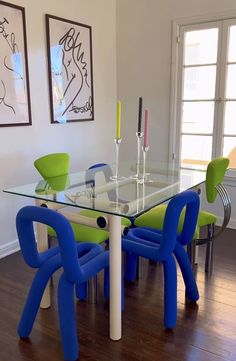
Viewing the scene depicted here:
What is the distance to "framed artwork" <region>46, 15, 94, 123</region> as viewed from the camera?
10.2 ft

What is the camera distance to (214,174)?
90.0 inches

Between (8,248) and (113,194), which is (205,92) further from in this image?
(8,248)

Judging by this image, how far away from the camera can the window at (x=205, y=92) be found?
3.29 m

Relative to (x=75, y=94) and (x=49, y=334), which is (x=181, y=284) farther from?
(x=75, y=94)

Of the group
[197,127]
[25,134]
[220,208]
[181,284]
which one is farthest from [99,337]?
[197,127]

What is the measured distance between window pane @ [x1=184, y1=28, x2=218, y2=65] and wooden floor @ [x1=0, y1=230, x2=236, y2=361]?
215 cm

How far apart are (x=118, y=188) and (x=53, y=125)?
1374 mm

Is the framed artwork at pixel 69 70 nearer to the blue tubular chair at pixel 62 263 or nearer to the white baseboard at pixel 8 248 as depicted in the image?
the white baseboard at pixel 8 248

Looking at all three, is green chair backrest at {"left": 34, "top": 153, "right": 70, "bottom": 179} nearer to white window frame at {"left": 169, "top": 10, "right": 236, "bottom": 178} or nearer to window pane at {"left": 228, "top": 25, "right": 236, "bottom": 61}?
white window frame at {"left": 169, "top": 10, "right": 236, "bottom": 178}

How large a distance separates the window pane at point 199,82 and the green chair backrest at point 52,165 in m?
1.63

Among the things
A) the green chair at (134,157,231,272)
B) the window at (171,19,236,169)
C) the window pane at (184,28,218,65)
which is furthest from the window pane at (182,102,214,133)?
the green chair at (134,157,231,272)

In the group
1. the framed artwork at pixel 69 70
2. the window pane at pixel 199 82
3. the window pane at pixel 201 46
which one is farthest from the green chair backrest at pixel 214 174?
the framed artwork at pixel 69 70

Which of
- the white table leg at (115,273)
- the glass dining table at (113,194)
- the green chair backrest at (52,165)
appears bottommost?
the white table leg at (115,273)

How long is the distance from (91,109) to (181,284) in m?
2.11
